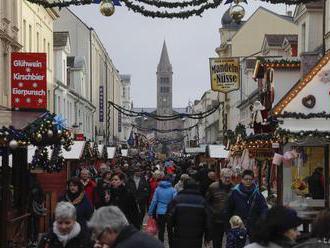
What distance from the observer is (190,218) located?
12.4 m

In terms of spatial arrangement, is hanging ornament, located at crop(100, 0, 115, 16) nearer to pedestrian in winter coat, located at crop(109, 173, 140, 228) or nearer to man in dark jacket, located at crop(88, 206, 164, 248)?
pedestrian in winter coat, located at crop(109, 173, 140, 228)

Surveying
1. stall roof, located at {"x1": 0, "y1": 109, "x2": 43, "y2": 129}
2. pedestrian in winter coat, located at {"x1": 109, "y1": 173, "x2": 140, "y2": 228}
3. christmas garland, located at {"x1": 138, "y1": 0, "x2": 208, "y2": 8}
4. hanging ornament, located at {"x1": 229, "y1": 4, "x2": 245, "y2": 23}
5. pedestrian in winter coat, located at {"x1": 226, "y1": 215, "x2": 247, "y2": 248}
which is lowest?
pedestrian in winter coat, located at {"x1": 226, "y1": 215, "x2": 247, "y2": 248}

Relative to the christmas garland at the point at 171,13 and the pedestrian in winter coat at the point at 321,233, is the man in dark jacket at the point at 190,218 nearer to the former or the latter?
the christmas garland at the point at 171,13

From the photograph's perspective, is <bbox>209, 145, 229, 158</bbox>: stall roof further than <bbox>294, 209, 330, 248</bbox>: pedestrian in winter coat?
Yes

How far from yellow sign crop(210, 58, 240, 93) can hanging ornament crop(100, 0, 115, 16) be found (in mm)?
15125

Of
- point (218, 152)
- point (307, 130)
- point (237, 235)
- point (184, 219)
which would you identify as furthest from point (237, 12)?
point (218, 152)

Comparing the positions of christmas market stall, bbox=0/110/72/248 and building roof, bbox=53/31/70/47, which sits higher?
building roof, bbox=53/31/70/47

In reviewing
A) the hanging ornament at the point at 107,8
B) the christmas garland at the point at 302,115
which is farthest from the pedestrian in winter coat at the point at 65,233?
the christmas garland at the point at 302,115

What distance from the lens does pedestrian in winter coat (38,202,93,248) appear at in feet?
24.7

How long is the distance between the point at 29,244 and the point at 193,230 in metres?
4.89

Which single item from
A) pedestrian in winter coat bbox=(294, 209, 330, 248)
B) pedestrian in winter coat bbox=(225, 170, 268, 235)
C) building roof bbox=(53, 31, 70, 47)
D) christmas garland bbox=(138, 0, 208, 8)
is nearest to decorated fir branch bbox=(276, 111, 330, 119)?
pedestrian in winter coat bbox=(225, 170, 268, 235)

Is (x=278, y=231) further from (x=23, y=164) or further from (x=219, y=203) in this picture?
(x=23, y=164)

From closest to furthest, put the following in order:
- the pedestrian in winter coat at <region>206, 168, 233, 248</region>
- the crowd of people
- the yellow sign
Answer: the crowd of people, the pedestrian in winter coat at <region>206, 168, 233, 248</region>, the yellow sign

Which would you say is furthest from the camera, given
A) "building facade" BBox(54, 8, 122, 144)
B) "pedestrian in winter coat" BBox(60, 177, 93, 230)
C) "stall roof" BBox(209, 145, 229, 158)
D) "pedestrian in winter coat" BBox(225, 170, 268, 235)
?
"building facade" BBox(54, 8, 122, 144)
